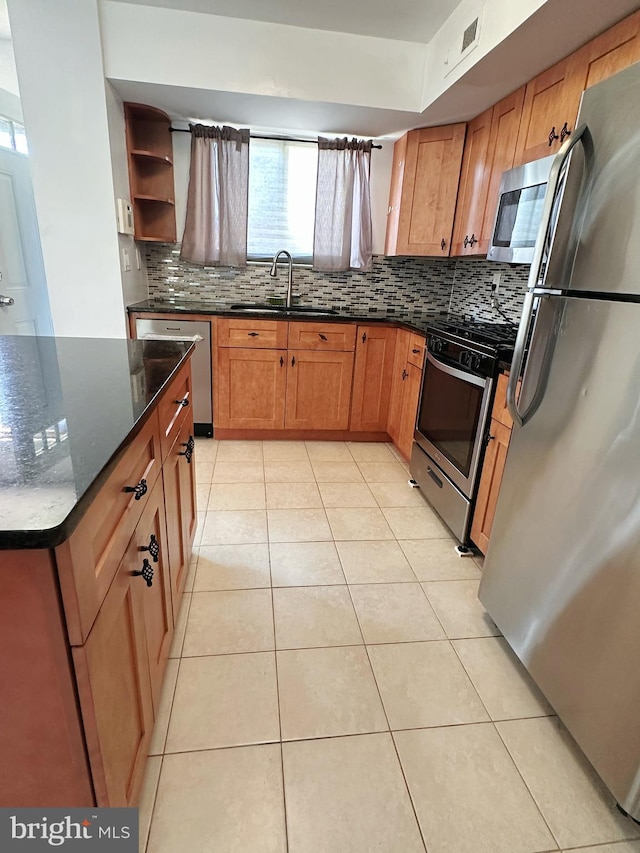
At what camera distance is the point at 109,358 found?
54.0 inches

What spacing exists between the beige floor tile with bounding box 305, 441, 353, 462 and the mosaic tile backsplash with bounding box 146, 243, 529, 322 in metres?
1.11

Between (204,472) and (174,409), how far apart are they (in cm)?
143

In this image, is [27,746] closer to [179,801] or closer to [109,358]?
[179,801]

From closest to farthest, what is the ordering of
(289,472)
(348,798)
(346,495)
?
(348,798)
(346,495)
(289,472)

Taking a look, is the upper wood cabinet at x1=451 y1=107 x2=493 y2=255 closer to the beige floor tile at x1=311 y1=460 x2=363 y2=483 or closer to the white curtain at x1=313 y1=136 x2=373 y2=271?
the white curtain at x1=313 y1=136 x2=373 y2=271

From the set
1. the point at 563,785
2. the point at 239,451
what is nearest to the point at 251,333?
the point at 239,451

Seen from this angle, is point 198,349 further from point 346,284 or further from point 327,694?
point 327,694

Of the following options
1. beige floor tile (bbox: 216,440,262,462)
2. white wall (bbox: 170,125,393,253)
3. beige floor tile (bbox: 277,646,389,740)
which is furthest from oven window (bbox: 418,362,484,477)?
white wall (bbox: 170,125,393,253)

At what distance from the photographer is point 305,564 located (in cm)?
197

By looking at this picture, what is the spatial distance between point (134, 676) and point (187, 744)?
0.41 metres

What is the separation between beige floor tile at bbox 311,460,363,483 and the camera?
280 centimetres

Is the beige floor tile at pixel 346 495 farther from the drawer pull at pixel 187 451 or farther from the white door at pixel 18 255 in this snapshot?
the white door at pixel 18 255

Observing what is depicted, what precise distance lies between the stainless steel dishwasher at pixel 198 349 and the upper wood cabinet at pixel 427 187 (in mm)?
1508

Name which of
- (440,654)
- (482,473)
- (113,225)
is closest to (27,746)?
(440,654)
